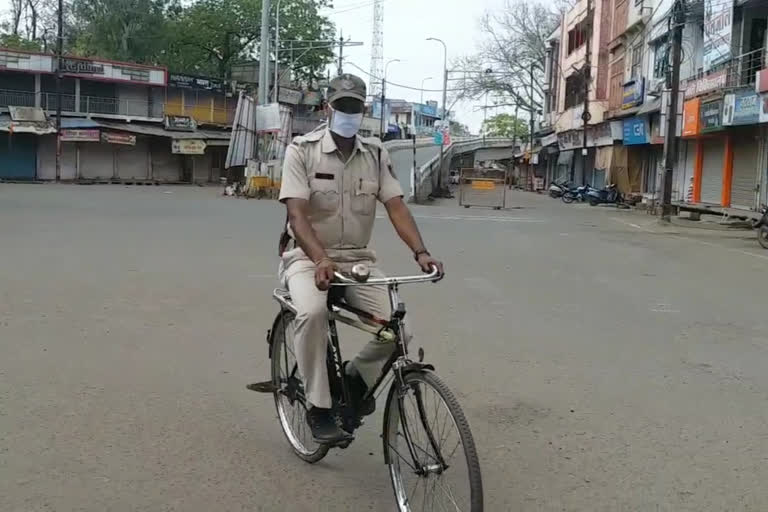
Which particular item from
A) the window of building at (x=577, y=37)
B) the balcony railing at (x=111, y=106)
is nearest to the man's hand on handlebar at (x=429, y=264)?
the window of building at (x=577, y=37)

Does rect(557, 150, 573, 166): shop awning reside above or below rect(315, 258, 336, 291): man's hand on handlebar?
above

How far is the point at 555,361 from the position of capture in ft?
20.5

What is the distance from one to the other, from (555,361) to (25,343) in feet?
13.2

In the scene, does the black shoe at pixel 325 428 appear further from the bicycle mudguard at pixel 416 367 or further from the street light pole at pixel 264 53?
the street light pole at pixel 264 53

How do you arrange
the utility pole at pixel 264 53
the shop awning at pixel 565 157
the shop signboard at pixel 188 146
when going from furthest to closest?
the shop awning at pixel 565 157
the shop signboard at pixel 188 146
the utility pole at pixel 264 53

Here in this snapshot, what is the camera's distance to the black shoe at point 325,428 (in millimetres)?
3691

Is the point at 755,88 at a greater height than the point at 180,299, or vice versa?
the point at 755,88

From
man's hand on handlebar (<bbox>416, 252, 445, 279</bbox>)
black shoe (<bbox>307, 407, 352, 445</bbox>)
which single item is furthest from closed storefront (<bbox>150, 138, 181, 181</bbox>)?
man's hand on handlebar (<bbox>416, 252, 445, 279</bbox>)

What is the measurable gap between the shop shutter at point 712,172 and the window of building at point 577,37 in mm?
21062

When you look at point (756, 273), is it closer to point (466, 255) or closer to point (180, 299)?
point (466, 255)

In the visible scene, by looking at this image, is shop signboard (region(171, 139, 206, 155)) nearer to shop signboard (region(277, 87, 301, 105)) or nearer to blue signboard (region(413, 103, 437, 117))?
shop signboard (region(277, 87, 301, 105))

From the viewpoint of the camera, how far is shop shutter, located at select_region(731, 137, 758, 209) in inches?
935

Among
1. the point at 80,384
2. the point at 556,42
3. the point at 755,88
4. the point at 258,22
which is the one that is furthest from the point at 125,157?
the point at 80,384

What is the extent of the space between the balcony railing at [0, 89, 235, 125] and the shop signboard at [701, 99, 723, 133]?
111ft
